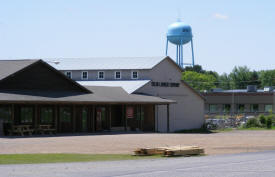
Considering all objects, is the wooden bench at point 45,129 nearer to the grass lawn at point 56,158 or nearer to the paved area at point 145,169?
the grass lawn at point 56,158

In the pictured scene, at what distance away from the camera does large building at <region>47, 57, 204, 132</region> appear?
63.1m

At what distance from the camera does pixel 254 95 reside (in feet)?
333

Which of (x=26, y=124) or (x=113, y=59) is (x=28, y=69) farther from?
(x=113, y=59)

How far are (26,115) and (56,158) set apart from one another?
67.7 feet

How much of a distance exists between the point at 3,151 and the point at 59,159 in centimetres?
509

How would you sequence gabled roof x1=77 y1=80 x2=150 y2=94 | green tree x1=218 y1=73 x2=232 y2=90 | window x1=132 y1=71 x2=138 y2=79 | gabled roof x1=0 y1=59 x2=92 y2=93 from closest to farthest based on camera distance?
1. gabled roof x1=0 y1=59 x2=92 y2=93
2. gabled roof x1=77 y1=80 x2=150 y2=94
3. window x1=132 y1=71 x2=138 y2=79
4. green tree x1=218 y1=73 x2=232 y2=90

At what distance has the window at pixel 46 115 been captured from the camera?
47.9 metres

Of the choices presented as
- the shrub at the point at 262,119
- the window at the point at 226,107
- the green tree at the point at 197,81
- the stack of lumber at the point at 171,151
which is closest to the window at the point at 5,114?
the stack of lumber at the point at 171,151

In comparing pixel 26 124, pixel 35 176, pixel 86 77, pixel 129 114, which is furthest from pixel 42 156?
pixel 86 77

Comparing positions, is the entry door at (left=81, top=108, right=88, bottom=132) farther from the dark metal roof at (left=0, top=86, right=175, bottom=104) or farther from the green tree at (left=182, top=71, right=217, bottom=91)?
the green tree at (left=182, top=71, right=217, bottom=91)

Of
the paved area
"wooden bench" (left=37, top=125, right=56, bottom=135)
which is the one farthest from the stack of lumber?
"wooden bench" (left=37, top=125, right=56, bottom=135)

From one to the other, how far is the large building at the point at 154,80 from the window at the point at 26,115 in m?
15.2

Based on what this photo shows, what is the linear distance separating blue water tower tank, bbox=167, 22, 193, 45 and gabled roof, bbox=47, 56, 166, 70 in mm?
54283

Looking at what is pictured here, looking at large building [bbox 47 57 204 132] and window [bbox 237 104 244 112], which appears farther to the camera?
window [bbox 237 104 244 112]
